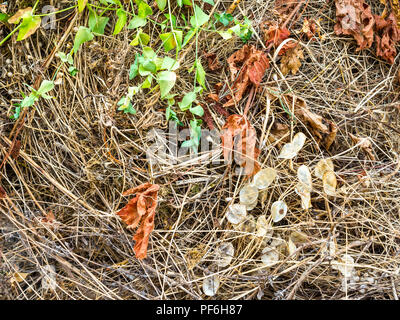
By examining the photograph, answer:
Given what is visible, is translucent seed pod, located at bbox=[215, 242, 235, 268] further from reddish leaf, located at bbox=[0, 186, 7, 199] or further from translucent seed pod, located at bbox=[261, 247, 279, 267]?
reddish leaf, located at bbox=[0, 186, 7, 199]

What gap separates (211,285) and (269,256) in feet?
0.78

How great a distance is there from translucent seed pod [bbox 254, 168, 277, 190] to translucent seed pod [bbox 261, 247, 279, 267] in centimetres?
23

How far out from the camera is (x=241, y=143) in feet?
4.48

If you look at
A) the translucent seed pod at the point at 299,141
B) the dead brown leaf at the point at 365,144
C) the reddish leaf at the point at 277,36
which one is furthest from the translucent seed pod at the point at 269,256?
the reddish leaf at the point at 277,36

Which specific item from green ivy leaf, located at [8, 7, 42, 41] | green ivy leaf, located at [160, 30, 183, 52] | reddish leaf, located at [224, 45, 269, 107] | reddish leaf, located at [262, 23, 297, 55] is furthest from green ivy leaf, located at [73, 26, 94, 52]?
reddish leaf, located at [262, 23, 297, 55]

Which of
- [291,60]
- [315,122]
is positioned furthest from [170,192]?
[291,60]

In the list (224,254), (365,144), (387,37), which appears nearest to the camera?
(224,254)

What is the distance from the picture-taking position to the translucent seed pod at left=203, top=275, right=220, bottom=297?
1316mm

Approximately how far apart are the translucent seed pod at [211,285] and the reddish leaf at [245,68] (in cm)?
67

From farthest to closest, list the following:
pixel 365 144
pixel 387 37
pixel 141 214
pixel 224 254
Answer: pixel 387 37 → pixel 365 144 → pixel 224 254 → pixel 141 214

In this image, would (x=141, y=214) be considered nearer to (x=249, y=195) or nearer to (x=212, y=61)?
(x=249, y=195)

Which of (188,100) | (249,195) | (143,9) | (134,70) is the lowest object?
(249,195)

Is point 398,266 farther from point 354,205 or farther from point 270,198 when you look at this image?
point 270,198
